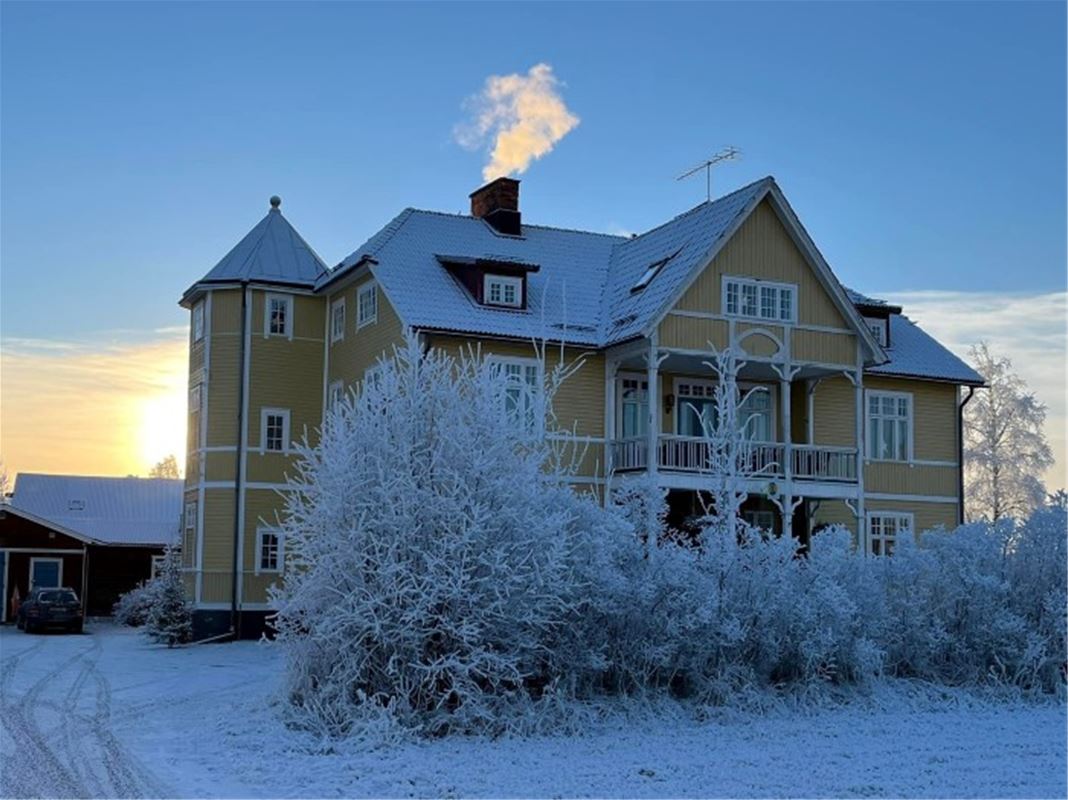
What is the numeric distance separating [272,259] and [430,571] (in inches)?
722

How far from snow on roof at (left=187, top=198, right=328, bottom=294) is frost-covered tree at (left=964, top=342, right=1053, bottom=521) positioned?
23956 mm

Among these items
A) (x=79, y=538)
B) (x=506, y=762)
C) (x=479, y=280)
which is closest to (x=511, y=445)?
(x=506, y=762)

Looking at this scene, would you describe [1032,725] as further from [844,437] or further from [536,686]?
[844,437]

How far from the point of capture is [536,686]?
17.7m

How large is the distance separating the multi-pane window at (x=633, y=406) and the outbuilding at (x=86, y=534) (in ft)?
60.5

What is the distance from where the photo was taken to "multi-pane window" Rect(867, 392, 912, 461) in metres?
32.3

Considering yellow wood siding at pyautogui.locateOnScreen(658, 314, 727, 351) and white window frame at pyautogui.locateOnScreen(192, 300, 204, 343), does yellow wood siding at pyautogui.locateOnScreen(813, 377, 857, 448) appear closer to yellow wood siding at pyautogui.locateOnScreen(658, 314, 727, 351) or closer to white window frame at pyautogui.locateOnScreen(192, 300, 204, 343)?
yellow wood siding at pyautogui.locateOnScreen(658, 314, 727, 351)

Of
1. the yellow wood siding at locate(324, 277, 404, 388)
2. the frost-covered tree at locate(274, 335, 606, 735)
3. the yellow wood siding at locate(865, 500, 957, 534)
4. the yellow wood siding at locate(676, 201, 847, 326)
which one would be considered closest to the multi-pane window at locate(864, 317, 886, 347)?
the yellow wood siding at locate(676, 201, 847, 326)

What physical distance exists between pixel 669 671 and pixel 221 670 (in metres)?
9.50

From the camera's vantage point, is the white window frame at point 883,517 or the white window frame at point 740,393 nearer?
Result: the white window frame at point 740,393

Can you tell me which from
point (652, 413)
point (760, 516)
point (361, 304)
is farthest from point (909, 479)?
point (361, 304)

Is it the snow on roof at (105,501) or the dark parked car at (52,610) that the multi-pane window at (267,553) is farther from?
the snow on roof at (105,501)

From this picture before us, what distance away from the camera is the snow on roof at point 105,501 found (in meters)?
47.1

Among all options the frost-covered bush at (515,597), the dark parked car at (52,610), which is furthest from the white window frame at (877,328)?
the dark parked car at (52,610)
